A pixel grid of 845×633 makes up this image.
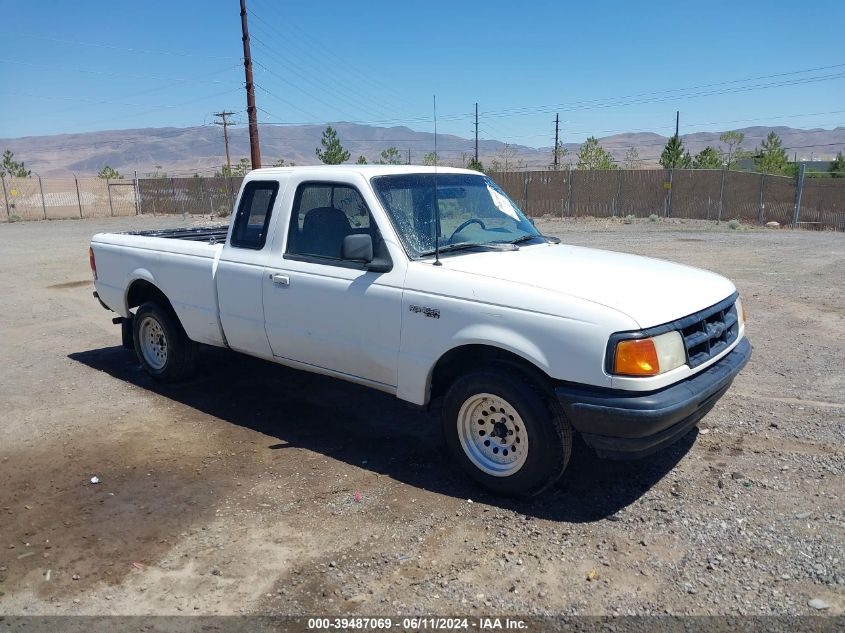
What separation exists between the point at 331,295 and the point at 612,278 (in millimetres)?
1927

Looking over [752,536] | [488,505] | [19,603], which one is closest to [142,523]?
[19,603]

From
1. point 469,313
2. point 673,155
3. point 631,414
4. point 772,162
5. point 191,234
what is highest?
point 673,155

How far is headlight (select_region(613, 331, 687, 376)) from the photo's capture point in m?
3.63

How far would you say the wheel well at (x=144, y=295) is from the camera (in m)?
6.52

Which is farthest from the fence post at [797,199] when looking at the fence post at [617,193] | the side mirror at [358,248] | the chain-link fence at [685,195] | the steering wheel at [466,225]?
the side mirror at [358,248]

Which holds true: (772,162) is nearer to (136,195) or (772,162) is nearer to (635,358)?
(136,195)

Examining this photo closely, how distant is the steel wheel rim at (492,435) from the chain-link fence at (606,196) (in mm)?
26298

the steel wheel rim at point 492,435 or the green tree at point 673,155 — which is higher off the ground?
the green tree at point 673,155

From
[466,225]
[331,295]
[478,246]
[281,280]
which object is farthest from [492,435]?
[281,280]

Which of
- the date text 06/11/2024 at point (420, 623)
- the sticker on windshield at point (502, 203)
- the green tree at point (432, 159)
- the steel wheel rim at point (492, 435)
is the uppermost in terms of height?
the green tree at point (432, 159)

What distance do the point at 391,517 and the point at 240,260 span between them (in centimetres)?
253

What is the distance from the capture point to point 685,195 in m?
29.5

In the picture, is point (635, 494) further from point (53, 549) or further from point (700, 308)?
point (53, 549)

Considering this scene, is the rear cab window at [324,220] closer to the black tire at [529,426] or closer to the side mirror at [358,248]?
the side mirror at [358,248]
